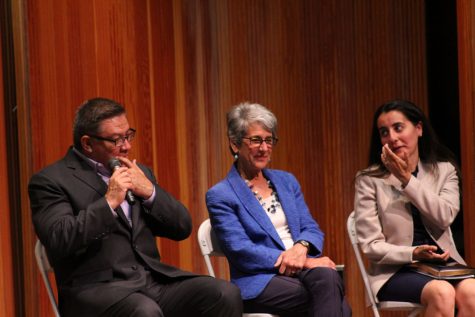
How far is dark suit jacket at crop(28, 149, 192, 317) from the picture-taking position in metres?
3.65

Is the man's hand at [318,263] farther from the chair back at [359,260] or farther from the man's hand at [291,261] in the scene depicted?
the chair back at [359,260]

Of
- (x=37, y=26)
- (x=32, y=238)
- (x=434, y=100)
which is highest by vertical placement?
(x=37, y=26)

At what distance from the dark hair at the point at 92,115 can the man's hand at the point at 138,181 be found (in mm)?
186

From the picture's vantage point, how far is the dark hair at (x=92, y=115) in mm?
3936

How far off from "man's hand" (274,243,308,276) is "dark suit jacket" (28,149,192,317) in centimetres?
42

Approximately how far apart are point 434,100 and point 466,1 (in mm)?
1436

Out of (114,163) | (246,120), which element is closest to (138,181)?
(114,163)

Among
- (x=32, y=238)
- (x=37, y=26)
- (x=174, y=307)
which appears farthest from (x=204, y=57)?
(x=174, y=307)

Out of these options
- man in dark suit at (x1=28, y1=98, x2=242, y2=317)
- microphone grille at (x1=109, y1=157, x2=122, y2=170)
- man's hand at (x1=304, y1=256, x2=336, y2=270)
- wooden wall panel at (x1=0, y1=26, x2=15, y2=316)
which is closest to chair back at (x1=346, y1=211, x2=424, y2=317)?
man's hand at (x1=304, y1=256, x2=336, y2=270)

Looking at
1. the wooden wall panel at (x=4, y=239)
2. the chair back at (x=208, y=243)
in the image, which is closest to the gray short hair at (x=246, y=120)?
the chair back at (x=208, y=243)

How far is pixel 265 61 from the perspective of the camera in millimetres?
5602

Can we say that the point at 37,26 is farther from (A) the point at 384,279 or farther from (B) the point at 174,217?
(A) the point at 384,279

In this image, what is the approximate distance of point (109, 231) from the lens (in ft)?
12.2

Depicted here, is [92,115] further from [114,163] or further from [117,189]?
[117,189]
